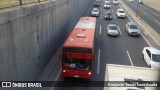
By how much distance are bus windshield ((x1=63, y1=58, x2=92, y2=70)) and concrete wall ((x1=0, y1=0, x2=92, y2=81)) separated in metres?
2.15

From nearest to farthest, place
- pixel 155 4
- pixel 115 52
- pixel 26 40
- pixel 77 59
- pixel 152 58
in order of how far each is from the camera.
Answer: pixel 26 40 < pixel 77 59 < pixel 152 58 < pixel 115 52 < pixel 155 4

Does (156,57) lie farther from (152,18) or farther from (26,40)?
(152,18)

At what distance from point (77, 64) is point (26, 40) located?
168 inches

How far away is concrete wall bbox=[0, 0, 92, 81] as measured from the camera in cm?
1052

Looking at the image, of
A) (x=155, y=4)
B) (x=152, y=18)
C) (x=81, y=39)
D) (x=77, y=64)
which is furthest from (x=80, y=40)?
(x=155, y=4)

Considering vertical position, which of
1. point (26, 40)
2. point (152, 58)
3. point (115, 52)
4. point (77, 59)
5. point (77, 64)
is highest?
point (26, 40)

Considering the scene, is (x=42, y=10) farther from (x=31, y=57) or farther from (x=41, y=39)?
(x=31, y=57)

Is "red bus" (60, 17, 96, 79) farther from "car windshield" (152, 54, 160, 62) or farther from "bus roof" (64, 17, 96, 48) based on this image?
"car windshield" (152, 54, 160, 62)

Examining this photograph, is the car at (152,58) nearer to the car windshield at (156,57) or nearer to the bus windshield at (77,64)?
the car windshield at (156,57)

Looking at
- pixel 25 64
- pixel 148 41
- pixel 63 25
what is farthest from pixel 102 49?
pixel 25 64

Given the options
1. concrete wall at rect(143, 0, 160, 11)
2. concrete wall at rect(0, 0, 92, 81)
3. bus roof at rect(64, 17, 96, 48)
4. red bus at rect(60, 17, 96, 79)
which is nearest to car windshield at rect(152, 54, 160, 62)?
bus roof at rect(64, 17, 96, 48)

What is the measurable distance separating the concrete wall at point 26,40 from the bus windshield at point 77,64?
7.04ft

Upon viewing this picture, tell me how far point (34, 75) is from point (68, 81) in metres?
2.65

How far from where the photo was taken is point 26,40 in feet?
44.2
